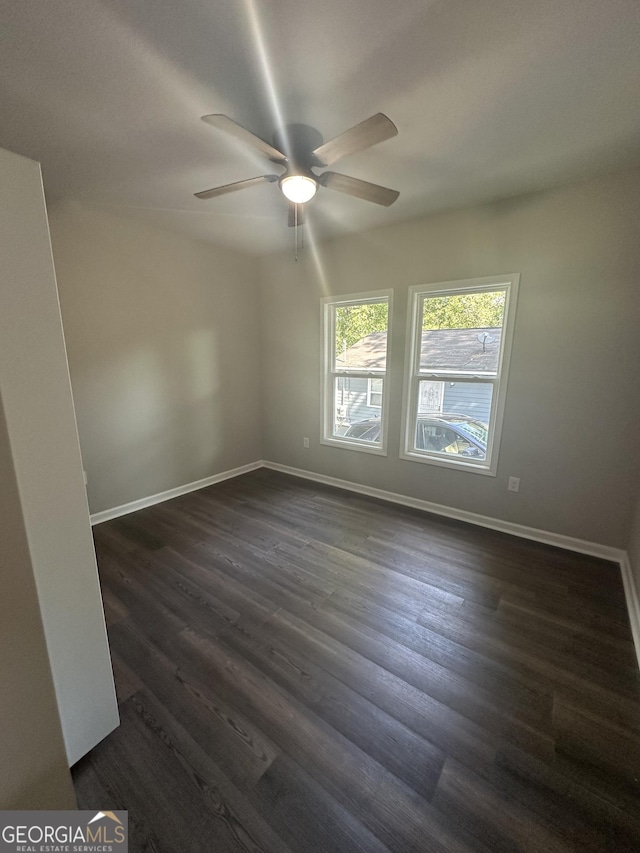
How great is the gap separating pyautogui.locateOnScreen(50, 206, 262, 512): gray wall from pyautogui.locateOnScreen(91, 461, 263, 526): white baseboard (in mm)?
52

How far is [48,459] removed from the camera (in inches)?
39.9

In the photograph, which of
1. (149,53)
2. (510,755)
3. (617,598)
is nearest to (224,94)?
(149,53)

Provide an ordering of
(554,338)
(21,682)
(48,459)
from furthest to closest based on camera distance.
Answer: (554,338), (48,459), (21,682)

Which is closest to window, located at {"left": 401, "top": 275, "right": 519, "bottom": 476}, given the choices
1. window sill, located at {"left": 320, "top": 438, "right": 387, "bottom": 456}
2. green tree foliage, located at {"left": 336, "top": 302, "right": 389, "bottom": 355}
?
window sill, located at {"left": 320, "top": 438, "right": 387, "bottom": 456}

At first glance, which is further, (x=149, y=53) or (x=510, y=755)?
(x=149, y=53)

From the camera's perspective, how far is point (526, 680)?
4.91 ft

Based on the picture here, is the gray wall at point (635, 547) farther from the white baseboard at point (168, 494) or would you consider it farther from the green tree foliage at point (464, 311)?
the white baseboard at point (168, 494)

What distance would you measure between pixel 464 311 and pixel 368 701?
287 centimetres

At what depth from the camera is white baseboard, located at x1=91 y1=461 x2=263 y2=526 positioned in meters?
3.00

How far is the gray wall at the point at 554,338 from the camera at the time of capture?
7.30 feet

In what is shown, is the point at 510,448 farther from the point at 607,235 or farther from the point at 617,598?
the point at 607,235

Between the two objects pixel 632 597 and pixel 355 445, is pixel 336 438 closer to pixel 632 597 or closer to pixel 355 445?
pixel 355 445

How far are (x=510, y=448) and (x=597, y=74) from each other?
87.5 inches
